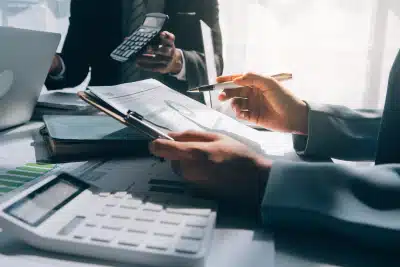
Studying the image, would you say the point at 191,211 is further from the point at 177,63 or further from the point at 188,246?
the point at 177,63

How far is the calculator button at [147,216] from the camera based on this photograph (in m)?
0.33

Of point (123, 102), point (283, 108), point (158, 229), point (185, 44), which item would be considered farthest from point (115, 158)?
point (185, 44)

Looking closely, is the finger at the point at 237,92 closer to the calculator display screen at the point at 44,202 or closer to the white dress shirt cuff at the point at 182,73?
the white dress shirt cuff at the point at 182,73

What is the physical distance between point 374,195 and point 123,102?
12.7 inches

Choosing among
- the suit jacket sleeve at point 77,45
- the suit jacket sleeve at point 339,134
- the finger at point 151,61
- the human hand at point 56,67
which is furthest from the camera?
the suit jacket sleeve at point 77,45

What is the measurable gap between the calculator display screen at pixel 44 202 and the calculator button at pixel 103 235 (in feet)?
0.17

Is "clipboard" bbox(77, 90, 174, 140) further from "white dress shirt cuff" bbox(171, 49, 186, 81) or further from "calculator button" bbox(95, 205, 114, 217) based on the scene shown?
"white dress shirt cuff" bbox(171, 49, 186, 81)

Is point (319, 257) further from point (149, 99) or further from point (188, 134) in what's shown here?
point (149, 99)

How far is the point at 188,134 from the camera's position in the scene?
434mm

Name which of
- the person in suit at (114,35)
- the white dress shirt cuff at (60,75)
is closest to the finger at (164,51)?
the person in suit at (114,35)

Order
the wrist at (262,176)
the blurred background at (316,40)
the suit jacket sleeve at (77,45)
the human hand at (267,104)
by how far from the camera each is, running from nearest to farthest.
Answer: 1. the wrist at (262,176)
2. the human hand at (267,104)
3. the suit jacket sleeve at (77,45)
4. the blurred background at (316,40)

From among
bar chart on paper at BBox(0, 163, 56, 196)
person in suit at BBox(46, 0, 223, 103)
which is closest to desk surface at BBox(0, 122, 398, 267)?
bar chart on paper at BBox(0, 163, 56, 196)

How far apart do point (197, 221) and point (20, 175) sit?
0.85 ft

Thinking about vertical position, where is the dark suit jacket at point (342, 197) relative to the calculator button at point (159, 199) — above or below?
above
